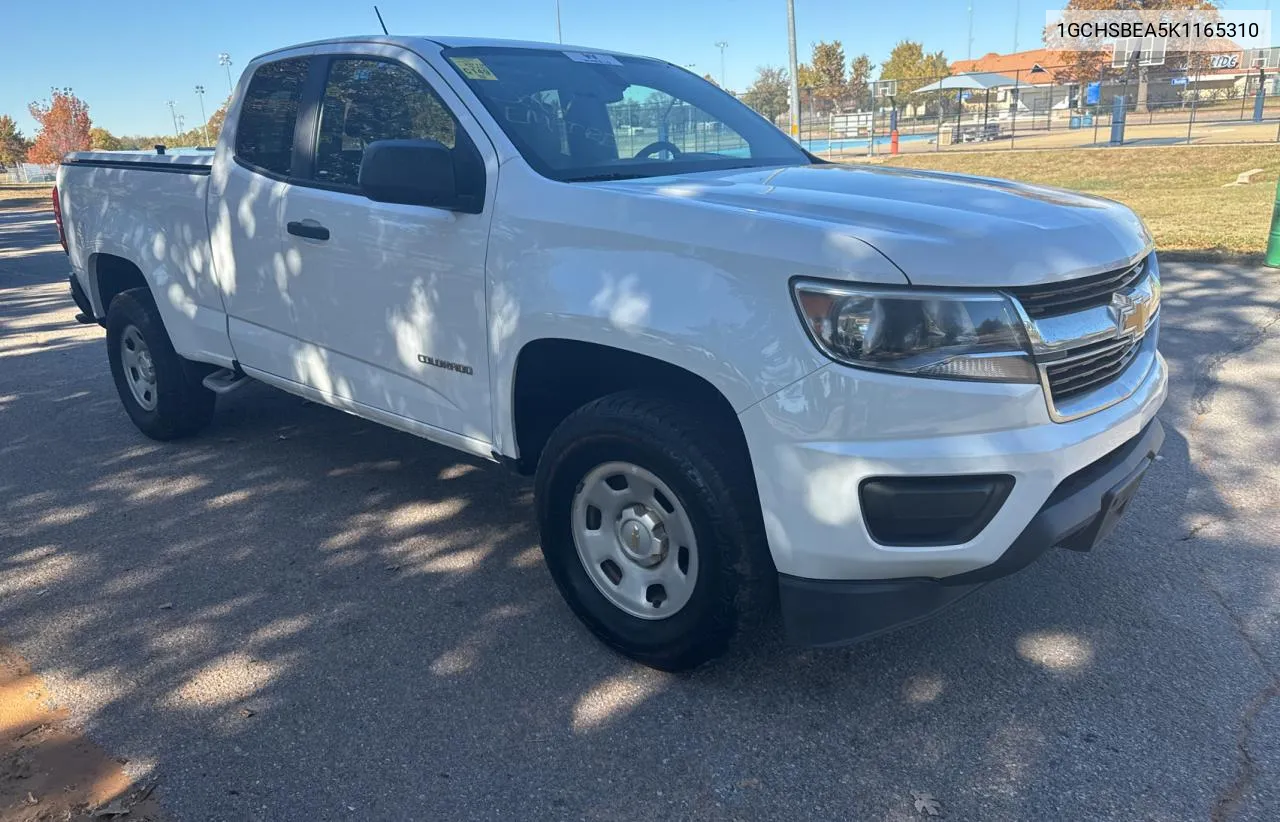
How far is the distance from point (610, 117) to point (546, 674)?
2.06 meters

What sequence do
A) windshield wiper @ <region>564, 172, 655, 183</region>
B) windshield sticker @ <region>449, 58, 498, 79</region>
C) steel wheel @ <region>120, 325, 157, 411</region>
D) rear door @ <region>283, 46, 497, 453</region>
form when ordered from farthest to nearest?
steel wheel @ <region>120, 325, 157, 411</region> < windshield sticker @ <region>449, 58, 498, 79</region> < rear door @ <region>283, 46, 497, 453</region> < windshield wiper @ <region>564, 172, 655, 183</region>

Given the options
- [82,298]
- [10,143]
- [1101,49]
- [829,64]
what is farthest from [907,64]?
[82,298]

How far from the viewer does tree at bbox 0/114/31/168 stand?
5825 centimetres

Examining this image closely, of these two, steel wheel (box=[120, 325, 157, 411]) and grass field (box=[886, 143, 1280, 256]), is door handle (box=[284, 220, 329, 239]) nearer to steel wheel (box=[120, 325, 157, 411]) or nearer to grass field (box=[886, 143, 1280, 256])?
steel wheel (box=[120, 325, 157, 411])

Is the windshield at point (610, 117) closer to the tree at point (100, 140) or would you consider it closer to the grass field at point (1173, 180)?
the grass field at point (1173, 180)

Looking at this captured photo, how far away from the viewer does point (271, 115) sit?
421 centimetres

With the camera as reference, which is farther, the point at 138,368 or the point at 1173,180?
the point at 1173,180

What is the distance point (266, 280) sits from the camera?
4.12m

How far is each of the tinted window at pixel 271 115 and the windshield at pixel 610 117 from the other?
95 cm

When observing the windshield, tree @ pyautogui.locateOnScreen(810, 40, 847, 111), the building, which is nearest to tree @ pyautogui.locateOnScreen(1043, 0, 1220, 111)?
the building

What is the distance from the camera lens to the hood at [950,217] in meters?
2.37

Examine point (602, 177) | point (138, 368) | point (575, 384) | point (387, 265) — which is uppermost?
point (602, 177)

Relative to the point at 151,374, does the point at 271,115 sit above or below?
above

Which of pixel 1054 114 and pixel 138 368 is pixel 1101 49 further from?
pixel 138 368
